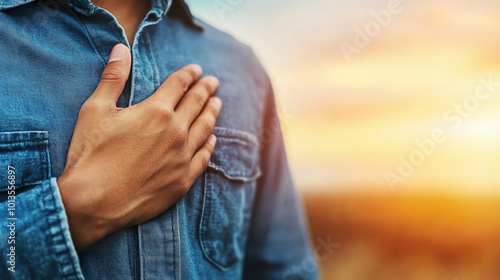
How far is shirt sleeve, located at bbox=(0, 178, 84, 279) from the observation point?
642mm

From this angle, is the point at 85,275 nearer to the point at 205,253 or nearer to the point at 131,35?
the point at 205,253

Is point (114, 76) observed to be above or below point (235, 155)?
above

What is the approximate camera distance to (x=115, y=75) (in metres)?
0.77

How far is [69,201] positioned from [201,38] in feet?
1.85

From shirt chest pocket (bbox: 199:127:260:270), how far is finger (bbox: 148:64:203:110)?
151mm

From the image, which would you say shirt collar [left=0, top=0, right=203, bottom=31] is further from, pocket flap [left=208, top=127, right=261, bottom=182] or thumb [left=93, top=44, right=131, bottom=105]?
pocket flap [left=208, top=127, right=261, bottom=182]

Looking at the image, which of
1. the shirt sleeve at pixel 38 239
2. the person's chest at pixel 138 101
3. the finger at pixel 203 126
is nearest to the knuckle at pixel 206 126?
the finger at pixel 203 126

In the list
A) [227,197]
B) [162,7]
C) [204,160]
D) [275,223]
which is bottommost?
[275,223]

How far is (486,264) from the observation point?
135cm

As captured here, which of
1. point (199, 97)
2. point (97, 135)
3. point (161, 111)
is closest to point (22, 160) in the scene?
point (97, 135)

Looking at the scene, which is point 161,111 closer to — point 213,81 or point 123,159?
point 123,159

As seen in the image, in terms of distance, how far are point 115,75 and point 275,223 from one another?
71 cm

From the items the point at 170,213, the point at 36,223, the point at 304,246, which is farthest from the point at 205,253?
the point at 304,246

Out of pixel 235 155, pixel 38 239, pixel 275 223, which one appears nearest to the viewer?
pixel 38 239
